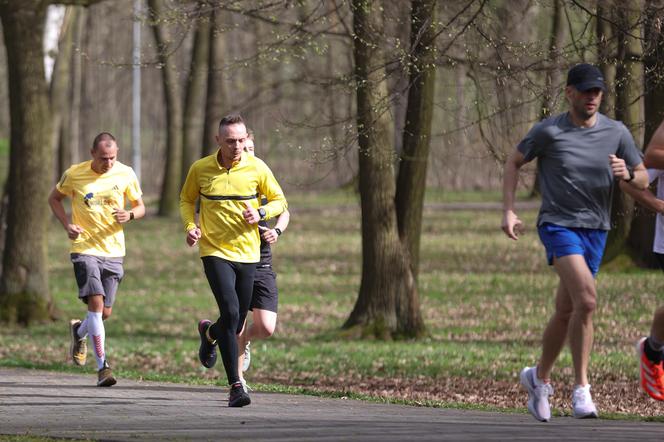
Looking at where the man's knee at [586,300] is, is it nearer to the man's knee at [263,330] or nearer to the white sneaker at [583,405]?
the white sneaker at [583,405]

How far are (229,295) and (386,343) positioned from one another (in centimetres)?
698

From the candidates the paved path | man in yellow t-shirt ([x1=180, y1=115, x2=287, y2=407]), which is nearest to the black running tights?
man in yellow t-shirt ([x1=180, y1=115, x2=287, y2=407])

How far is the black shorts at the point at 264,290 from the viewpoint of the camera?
1005 centimetres

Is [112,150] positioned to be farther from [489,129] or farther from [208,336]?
[489,129]

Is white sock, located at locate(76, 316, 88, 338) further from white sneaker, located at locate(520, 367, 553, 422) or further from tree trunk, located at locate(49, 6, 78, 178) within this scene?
tree trunk, located at locate(49, 6, 78, 178)

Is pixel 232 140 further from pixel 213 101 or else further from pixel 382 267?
pixel 213 101

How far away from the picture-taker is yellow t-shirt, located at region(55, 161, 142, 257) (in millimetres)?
11141

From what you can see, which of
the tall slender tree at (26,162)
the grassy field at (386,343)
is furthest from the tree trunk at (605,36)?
the tall slender tree at (26,162)

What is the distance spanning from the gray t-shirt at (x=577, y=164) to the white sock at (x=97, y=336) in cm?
440

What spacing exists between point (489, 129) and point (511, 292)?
28.2ft

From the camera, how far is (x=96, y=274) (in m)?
11.1

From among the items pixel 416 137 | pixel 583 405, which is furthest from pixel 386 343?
pixel 583 405

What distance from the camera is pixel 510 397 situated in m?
12.2

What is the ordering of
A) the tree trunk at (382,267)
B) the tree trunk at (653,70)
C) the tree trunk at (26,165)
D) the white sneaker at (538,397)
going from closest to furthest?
the white sneaker at (538,397)
the tree trunk at (653,70)
the tree trunk at (382,267)
the tree trunk at (26,165)
